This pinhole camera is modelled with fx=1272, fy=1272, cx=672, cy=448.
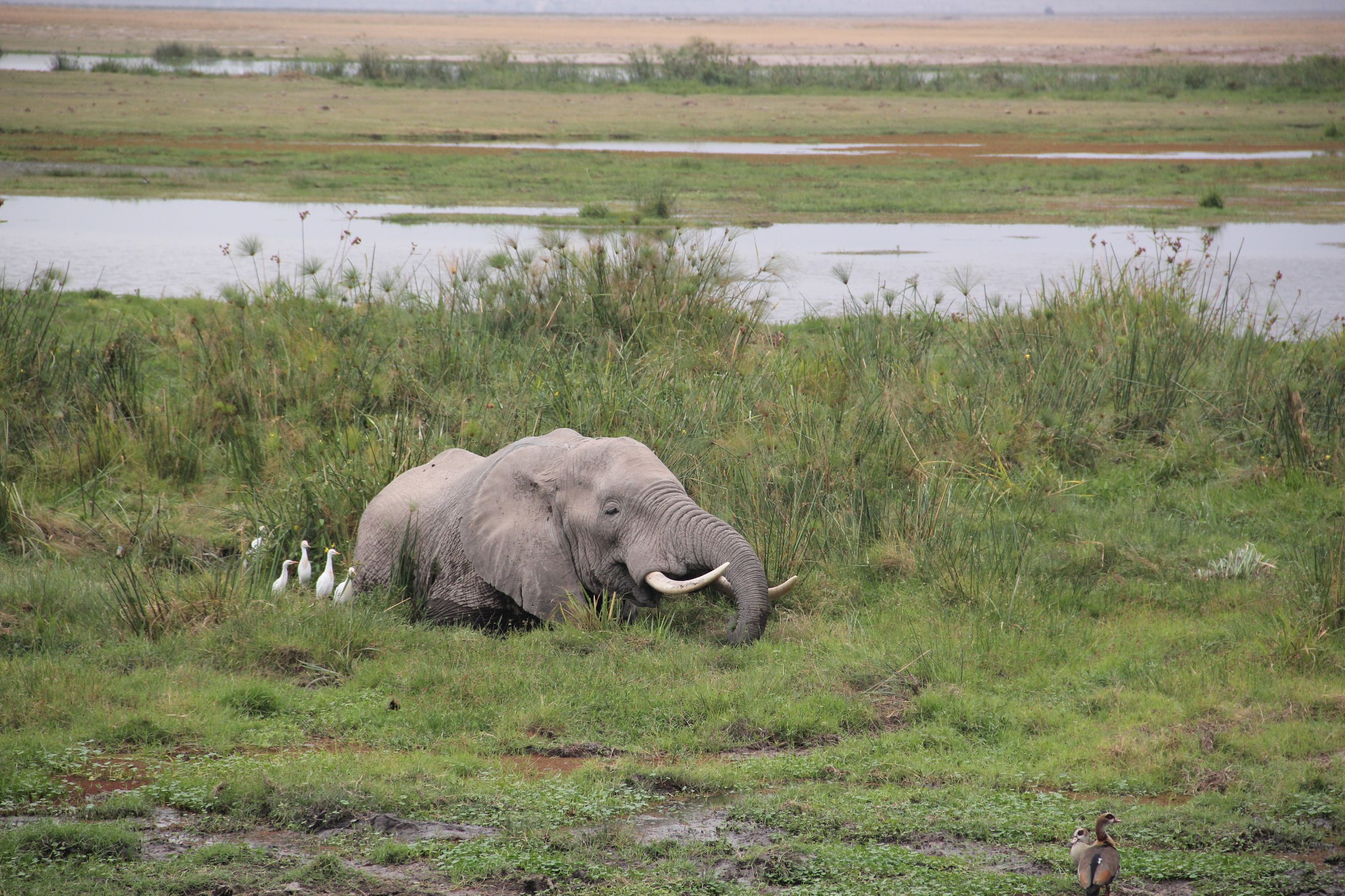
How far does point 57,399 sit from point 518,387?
12.9ft

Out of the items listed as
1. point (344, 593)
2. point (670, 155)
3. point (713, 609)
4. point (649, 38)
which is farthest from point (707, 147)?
point (649, 38)

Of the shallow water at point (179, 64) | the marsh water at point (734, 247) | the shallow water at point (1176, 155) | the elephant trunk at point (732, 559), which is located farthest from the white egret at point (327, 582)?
the shallow water at point (179, 64)

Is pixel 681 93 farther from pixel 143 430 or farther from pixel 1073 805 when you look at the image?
pixel 1073 805

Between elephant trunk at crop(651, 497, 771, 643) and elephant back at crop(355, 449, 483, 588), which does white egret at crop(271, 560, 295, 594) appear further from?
elephant trunk at crop(651, 497, 771, 643)

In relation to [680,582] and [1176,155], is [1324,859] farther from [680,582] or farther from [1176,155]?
[1176,155]

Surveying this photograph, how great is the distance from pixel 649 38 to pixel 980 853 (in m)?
143

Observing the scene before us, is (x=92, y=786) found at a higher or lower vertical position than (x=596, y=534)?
lower

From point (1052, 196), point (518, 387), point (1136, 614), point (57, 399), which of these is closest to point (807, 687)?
point (1136, 614)

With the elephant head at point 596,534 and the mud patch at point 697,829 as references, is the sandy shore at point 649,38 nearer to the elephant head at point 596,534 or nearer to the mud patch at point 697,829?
the elephant head at point 596,534

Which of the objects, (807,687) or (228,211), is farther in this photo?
(228,211)

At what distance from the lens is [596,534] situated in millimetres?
7527

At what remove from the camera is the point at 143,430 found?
10547 millimetres

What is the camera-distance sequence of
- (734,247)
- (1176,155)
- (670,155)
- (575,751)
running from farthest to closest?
(1176,155), (670,155), (734,247), (575,751)

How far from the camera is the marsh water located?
58.0 ft
